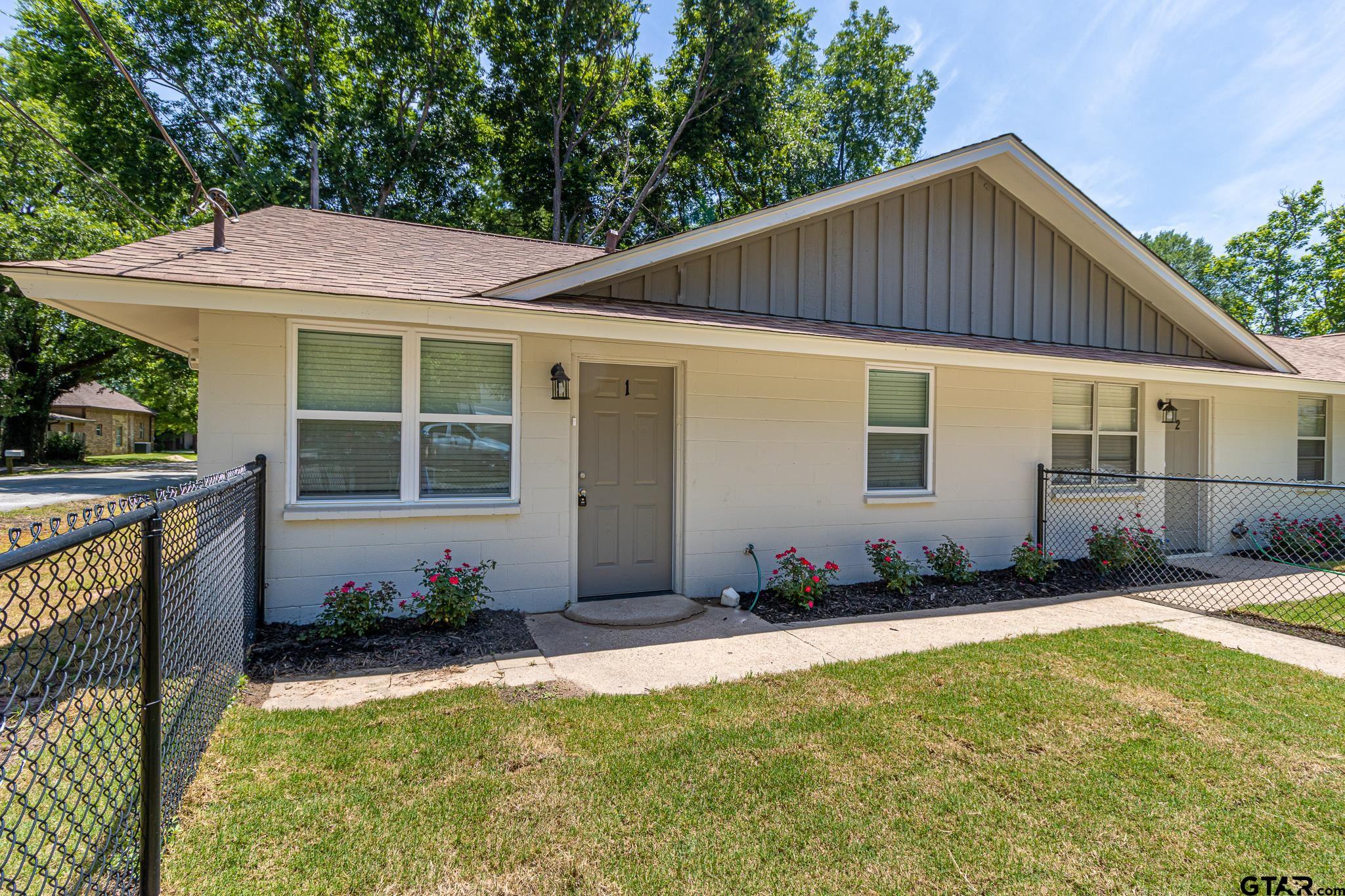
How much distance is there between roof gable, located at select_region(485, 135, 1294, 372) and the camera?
6.22 meters

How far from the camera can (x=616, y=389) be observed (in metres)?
5.81

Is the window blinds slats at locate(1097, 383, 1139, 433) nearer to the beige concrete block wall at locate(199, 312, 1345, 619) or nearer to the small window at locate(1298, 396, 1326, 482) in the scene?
the beige concrete block wall at locate(199, 312, 1345, 619)

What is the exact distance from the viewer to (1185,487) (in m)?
8.75

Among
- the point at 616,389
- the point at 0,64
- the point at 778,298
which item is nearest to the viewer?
the point at 616,389

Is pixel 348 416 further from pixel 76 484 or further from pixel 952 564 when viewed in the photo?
pixel 76 484

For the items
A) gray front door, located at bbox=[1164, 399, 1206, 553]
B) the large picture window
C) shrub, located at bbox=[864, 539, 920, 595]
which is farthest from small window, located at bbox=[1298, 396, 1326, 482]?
the large picture window

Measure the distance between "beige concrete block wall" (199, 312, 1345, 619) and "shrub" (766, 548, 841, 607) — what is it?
38 cm

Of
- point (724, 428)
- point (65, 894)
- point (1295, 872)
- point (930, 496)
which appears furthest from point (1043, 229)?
point (65, 894)

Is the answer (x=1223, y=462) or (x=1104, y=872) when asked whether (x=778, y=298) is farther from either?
(x=1223, y=462)

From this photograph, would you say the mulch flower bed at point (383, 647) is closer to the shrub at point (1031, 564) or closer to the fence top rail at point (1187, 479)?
the shrub at point (1031, 564)

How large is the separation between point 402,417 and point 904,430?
5211mm

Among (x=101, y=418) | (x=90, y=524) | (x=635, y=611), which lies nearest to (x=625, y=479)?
(x=635, y=611)

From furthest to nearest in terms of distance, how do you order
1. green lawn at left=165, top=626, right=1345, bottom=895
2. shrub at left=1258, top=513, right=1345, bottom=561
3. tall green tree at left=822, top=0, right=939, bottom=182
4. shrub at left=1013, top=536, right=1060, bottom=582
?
tall green tree at left=822, top=0, right=939, bottom=182
shrub at left=1258, top=513, right=1345, bottom=561
shrub at left=1013, top=536, right=1060, bottom=582
green lawn at left=165, top=626, right=1345, bottom=895

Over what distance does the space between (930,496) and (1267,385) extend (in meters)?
5.15
